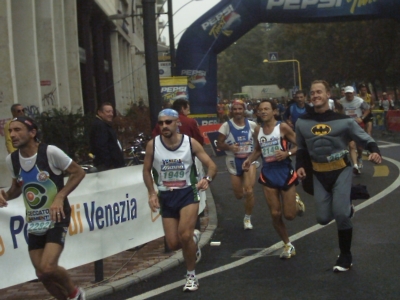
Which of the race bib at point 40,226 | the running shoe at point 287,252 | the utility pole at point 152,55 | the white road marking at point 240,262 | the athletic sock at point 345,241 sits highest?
the utility pole at point 152,55

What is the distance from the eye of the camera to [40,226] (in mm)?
6188

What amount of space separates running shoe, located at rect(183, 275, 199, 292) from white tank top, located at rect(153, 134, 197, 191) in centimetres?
85

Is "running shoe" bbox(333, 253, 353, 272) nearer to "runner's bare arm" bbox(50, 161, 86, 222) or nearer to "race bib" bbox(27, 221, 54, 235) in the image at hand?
"runner's bare arm" bbox(50, 161, 86, 222)

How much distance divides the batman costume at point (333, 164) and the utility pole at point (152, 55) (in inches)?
119

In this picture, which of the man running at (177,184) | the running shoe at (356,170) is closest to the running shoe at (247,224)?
the man running at (177,184)

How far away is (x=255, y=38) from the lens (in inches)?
5079

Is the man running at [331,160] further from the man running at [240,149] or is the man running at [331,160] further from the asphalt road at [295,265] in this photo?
the man running at [240,149]

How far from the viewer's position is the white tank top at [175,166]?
23.9 ft

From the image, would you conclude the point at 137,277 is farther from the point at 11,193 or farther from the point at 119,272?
the point at 11,193

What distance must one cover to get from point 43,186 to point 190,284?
183cm

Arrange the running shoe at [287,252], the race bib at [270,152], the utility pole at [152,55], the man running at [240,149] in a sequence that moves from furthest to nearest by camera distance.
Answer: the man running at [240,149], the utility pole at [152,55], the race bib at [270,152], the running shoe at [287,252]

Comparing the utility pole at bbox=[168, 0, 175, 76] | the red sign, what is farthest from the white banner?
the utility pole at bbox=[168, 0, 175, 76]

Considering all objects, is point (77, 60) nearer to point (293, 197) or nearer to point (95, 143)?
point (95, 143)


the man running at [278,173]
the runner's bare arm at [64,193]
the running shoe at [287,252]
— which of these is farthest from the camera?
the man running at [278,173]
